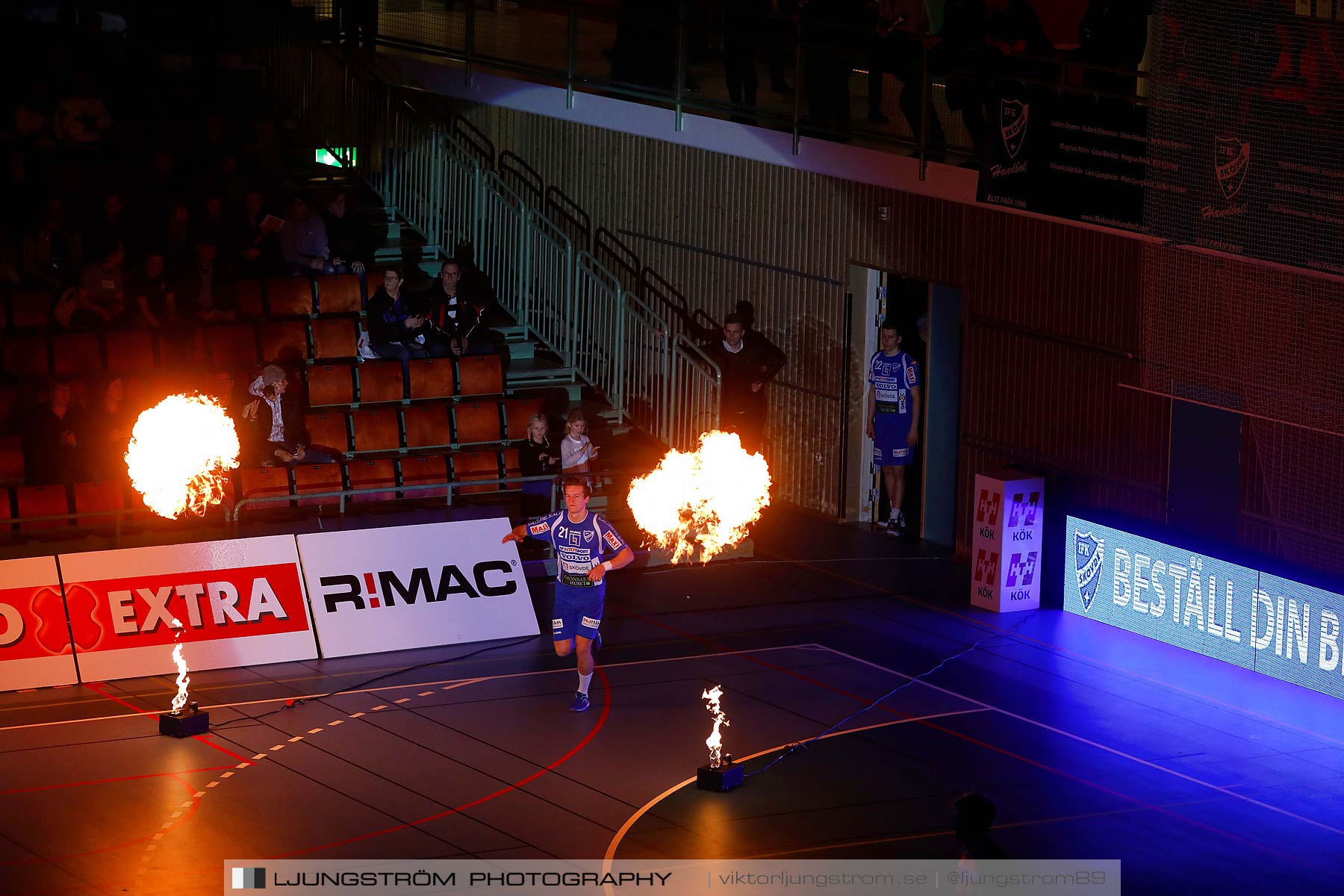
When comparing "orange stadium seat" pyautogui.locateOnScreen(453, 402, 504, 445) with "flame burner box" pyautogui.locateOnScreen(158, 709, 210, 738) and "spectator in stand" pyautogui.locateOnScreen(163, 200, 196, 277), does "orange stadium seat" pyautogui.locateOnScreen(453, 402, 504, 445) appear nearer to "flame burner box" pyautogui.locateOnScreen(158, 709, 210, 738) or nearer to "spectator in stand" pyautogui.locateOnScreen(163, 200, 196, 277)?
"spectator in stand" pyautogui.locateOnScreen(163, 200, 196, 277)

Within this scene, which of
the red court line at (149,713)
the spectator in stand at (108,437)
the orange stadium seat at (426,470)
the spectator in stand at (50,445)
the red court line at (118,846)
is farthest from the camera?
the orange stadium seat at (426,470)

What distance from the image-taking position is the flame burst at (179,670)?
14.6m

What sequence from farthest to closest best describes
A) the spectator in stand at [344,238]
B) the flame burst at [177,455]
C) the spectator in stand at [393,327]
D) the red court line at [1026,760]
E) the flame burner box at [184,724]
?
the spectator in stand at [344,238]
the spectator in stand at [393,327]
the flame burst at [177,455]
the flame burner box at [184,724]
the red court line at [1026,760]

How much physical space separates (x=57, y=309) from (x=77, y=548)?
3472 millimetres

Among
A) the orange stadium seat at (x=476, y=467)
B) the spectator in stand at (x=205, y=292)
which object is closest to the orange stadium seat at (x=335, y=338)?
the spectator in stand at (x=205, y=292)

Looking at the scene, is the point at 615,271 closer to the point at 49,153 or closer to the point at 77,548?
the point at 49,153

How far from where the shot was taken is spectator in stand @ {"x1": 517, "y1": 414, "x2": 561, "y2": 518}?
18.6m

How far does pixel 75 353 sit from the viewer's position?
63.1ft

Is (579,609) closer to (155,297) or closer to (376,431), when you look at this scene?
(376,431)

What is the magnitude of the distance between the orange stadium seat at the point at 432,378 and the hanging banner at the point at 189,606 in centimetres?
477

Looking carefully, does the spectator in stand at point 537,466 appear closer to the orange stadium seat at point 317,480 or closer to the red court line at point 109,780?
the orange stadium seat at point 317,480

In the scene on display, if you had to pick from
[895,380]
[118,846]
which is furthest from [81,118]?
[118,846]

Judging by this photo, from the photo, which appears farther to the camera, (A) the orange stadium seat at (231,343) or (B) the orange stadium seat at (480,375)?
(B) the orange stadium seat at (480,375)

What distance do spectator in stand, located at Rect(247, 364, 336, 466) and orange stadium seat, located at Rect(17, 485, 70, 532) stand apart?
→ 2.04 m
